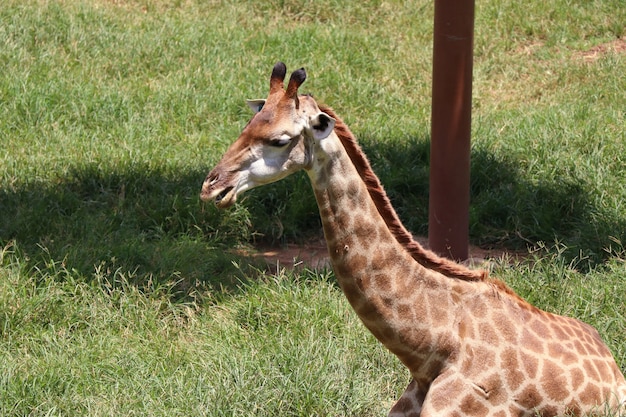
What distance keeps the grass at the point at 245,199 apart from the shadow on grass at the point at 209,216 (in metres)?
0.02

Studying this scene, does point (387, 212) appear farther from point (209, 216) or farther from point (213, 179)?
point (209, 216)

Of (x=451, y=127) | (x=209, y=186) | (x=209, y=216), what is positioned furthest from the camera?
(x=209, y=216)

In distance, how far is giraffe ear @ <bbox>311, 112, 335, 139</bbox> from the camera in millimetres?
3322

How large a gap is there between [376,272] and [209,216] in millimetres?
3053

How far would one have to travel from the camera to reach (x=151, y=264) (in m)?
5.63

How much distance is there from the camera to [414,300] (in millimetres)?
3602

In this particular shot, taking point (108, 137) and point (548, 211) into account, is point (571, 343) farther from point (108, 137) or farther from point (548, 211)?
point (108, 137)

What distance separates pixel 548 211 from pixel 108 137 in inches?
130

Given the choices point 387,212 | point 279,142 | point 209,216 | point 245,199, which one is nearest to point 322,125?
point 279,142

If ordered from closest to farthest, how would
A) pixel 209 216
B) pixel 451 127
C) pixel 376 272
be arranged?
pixel 376 272, pixel 451 127, pixel 209 216

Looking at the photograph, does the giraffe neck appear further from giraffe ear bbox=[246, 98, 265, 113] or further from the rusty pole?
the rusty pole

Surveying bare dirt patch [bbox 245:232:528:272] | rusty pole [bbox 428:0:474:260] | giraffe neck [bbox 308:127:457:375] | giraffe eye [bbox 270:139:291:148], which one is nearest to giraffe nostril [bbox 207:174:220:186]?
giraffe eye [bbox 270:139:291:148]

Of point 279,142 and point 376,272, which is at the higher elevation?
point 279,142

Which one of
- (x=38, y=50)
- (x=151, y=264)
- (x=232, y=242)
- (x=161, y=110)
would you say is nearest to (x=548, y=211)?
Answer: (x=232, y=242)
